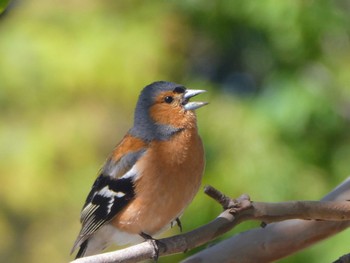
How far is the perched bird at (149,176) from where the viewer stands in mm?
4461

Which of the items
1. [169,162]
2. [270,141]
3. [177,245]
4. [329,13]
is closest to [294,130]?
[270,141]

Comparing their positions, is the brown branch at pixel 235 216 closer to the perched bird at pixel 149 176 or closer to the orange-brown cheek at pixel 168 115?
the perched bird at pixel 149 176

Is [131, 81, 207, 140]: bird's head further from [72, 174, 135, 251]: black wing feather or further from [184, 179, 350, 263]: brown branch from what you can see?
[184, 179, 350, 263]: brown branch

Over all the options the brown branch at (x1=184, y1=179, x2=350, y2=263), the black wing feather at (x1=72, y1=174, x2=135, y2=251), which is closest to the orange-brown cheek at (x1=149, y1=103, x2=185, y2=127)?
the black wing feather at (x1=72, y1=174, x2=135, y2=251)

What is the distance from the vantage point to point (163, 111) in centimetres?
473

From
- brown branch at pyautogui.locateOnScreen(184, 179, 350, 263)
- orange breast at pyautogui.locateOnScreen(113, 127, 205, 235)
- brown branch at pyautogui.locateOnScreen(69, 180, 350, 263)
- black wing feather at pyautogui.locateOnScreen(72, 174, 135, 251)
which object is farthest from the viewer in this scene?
black wing feather at pyautogui.locateOnScreen(72, 174, 135, 251)

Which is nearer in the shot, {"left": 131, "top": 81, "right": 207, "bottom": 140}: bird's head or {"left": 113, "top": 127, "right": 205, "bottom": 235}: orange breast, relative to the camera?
{"left": 113, "top": 127, "right": 205, "bottom": 235}: orange breast

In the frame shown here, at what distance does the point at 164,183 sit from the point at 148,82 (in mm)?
3828

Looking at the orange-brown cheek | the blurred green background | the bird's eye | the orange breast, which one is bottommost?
the orange breast

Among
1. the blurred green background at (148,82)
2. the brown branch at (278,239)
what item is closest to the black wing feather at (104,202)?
the brown branch at (278,239)

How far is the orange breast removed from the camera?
4438 millimetres

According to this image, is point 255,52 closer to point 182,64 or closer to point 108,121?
point 182,64

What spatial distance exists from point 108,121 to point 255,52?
5.64 feet

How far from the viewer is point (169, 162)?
4.50 metres
